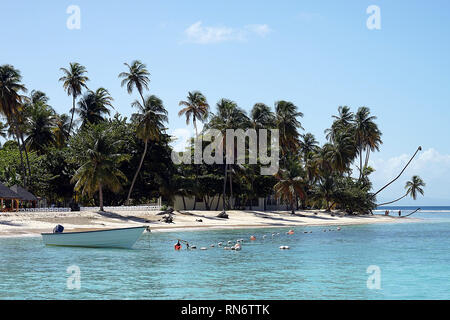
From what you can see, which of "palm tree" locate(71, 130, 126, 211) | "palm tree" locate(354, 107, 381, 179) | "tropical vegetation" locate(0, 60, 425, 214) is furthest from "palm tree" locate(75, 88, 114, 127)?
"palm tree" locate(354, 107, 381, 179)

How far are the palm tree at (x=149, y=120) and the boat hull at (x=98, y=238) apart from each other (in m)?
31.8

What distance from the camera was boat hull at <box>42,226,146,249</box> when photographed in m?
29.5

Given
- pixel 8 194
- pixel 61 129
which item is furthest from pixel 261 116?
pixel 8 194

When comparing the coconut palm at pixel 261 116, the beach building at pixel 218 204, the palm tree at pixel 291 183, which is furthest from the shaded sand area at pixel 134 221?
the coconut palm at pixel 261 116

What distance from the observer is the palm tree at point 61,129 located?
240 ft

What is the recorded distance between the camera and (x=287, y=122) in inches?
3196

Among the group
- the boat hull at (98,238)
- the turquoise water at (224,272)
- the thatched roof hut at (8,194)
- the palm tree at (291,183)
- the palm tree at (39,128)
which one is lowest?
the turquoise water at (224,272)

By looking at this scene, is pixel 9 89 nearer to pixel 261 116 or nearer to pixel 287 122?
pixel 261 116

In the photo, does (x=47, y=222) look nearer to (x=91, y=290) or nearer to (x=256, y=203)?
(x=91, y=290)

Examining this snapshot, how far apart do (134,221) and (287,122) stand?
38963 mm

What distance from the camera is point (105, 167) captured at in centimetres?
5134

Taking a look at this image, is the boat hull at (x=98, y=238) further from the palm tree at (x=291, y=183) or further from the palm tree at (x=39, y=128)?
the palm tree at (x=39, y=128)

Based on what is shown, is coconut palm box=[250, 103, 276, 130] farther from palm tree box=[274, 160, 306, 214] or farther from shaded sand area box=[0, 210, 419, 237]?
shaded sand area box=[0, 210, 419, 237]
